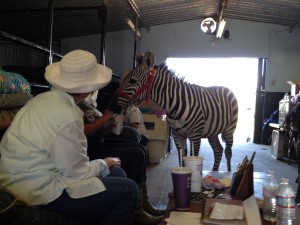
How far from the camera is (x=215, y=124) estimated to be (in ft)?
9.91

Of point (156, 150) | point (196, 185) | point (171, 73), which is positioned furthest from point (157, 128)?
point (196, 185)

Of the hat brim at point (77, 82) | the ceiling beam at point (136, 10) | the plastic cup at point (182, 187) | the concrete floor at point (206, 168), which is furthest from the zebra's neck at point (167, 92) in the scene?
the ceiling beam at point (136, 10)

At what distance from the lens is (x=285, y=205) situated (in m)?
1.32

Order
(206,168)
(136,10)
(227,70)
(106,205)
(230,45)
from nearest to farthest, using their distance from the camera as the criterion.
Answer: (106,205) < (206,168) < (136,10) < (230,45) < (227,70)

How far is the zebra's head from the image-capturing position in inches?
105

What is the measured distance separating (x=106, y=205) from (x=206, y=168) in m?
3.66

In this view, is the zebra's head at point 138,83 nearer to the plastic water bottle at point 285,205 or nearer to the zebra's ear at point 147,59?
the zebra's ear at point 147,59

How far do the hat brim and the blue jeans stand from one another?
17.9 inches

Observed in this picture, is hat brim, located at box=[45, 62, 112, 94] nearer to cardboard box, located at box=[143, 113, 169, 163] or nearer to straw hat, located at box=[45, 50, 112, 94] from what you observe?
straw hat, located at box=[45, 50, 112, 94]

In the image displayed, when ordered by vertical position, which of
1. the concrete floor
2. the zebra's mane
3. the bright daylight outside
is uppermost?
the bright daylight outside

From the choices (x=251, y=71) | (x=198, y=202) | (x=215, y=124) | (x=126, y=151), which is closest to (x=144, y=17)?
(x=251, y=71)

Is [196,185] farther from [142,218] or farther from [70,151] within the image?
[70,151]

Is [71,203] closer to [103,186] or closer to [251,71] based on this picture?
[103,186]

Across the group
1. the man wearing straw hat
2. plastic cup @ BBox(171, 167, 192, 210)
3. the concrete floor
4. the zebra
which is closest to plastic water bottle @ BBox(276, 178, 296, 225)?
plastic cup @ BBox(171, 167, 192, 210)
